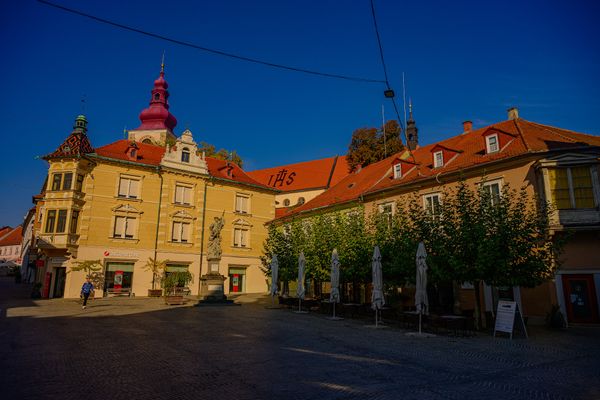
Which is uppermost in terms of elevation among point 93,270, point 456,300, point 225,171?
point 225,171

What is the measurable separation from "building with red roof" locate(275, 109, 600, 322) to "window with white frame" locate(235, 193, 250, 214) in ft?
59.3

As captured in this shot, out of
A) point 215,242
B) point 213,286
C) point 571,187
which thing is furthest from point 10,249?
point 571,187

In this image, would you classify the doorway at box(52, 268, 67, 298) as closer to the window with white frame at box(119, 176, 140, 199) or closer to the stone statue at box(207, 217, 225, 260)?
the window with white frame at box(119, 176, 140, 199)

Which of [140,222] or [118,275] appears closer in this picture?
[118,275]

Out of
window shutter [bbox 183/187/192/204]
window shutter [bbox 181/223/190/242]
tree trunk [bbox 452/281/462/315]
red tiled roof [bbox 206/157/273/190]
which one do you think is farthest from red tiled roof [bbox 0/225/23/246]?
tree trunk [bbox 452/281/462/315]

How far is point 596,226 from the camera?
17.8 m

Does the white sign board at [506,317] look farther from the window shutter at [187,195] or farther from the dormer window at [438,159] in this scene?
the window shutter at [187,195]

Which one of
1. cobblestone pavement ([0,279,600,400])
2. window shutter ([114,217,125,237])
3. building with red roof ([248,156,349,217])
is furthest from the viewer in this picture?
building with red roof ([248,156,349,217])

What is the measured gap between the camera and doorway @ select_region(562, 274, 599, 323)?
60.3 ft

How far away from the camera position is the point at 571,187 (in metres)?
18.7

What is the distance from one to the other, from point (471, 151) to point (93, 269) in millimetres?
28588

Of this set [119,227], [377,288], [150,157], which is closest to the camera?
[377,288]

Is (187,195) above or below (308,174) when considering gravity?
below

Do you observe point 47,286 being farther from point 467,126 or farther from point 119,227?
point 467,126
